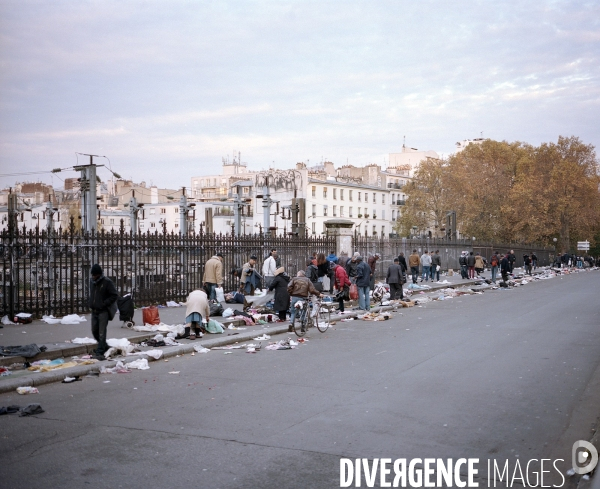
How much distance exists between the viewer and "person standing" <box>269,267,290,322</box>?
1741cm

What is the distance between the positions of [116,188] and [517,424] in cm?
9760

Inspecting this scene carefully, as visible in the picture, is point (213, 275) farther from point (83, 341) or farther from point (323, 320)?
point (83, 341)

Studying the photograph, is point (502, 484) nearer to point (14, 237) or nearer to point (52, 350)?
point (52, 350)

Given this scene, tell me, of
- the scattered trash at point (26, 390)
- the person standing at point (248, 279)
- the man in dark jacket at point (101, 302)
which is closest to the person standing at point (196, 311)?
the man in dark jacket at point (101, 302)

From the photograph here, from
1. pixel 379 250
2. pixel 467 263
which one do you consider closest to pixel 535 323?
pixel 379 250

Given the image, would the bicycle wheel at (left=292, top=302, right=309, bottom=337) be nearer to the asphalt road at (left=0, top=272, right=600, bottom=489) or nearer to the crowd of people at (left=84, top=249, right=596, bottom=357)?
the crowd of people at (left=84, top=249, right=596, bottom=357)

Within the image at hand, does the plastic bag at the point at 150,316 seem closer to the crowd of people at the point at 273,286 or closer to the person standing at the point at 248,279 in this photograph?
the crowd of people at the point at 273,286

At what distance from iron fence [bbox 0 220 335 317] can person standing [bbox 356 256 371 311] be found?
562 centimetres

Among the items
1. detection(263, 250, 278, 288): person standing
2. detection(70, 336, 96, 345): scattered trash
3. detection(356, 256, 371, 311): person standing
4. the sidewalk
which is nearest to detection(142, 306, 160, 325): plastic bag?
the sidewalk

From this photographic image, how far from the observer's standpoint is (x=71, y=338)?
13648mm

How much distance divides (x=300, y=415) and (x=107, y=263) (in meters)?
12.7

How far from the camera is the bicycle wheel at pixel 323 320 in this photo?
54.3ft

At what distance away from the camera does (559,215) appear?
71.0 meters

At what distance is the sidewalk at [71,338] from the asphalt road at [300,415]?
44 centimetres
